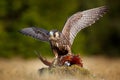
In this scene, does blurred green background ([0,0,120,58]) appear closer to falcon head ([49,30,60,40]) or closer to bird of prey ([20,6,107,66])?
bird of prey ([20,6,107,66])

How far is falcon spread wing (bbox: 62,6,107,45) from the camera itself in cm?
1038

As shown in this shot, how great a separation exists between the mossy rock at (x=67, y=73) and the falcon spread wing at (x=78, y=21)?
1144 millimetres

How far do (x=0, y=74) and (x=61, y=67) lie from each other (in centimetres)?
187

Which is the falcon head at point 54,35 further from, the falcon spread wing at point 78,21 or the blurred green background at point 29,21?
the blurred green background at point 29,21

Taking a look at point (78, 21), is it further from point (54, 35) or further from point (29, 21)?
point (29, 21)

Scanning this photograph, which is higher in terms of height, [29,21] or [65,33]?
[29,21]

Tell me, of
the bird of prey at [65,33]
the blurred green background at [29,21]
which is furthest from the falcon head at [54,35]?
the blurred green background at [29,21]

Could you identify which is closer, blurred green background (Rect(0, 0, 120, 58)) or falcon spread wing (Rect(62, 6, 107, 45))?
falcon spread wing (Rect(62, 6, 107, 45))

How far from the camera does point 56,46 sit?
9.90 meters

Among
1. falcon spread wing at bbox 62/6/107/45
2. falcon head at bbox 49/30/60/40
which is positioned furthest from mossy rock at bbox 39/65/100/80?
falcon spread wing at bbox 62/6/107/45

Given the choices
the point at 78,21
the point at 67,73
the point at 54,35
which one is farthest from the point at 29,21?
the point at 67,73

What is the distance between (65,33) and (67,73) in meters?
1.27

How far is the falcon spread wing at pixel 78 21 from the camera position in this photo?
10.4 m

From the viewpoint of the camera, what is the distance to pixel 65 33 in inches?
405
